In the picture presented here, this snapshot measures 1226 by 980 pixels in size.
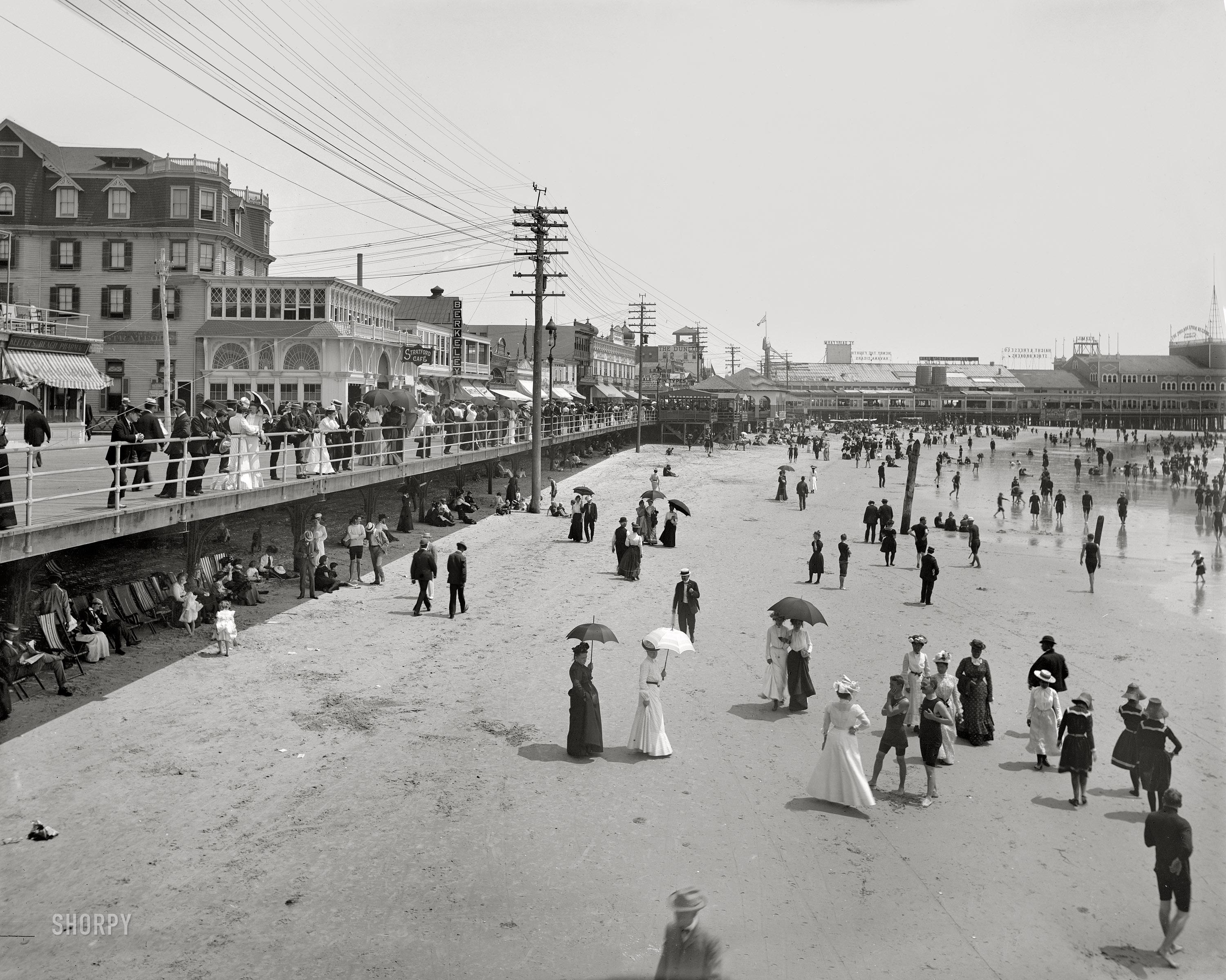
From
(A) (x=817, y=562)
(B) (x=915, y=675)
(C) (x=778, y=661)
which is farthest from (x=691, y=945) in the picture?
(A) (x=817, y=562)

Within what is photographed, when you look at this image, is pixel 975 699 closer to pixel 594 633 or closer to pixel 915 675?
pixel 915 675

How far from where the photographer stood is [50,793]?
10.2 m

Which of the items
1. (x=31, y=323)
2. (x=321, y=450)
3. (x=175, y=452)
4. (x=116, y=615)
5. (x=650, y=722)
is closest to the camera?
(x=650, y=722)

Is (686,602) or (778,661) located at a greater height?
(686,602)

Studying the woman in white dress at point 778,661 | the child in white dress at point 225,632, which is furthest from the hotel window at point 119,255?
the woman in white dress at point 778,661

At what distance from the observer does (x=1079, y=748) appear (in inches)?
404

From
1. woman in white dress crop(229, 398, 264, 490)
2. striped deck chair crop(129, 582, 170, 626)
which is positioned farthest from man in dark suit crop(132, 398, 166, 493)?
Answer: striped deck chair crop(129, 582, 170, 626)

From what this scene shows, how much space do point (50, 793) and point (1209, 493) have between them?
49404 millimetres

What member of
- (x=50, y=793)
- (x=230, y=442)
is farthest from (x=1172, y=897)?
(x=230, y=442)

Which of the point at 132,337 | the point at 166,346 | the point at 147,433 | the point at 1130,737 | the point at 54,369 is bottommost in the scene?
the point at 1130,737

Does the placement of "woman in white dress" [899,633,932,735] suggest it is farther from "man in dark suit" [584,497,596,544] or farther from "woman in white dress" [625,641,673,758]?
"man in dark suit" [584,497,596,544]

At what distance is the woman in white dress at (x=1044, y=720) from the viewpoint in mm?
11336

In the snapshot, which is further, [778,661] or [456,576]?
[456,576]

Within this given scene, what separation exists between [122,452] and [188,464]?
3.02ft
